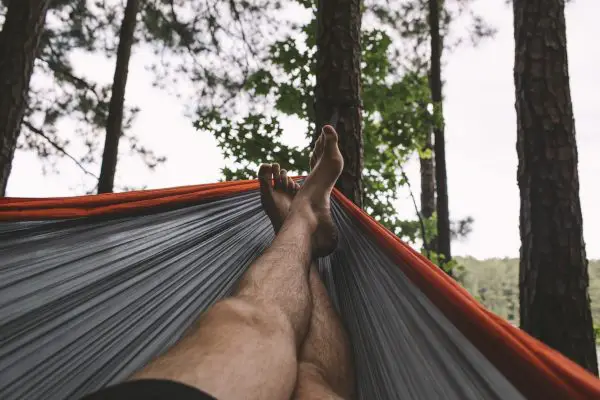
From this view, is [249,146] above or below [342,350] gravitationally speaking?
above

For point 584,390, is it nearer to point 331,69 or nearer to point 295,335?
point 295,335

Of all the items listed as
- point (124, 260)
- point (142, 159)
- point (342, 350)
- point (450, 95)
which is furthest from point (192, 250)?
point (450, 95)

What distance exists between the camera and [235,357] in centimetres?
57

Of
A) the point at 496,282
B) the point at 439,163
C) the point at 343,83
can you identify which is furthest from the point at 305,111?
the point at 496,282

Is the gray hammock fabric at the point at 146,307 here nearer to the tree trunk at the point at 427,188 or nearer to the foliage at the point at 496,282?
the tree trunk at the point at 427,188

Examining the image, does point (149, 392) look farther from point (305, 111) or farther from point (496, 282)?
point (496, 282)

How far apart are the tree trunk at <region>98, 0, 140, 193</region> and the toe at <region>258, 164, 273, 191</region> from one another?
234 centimetres

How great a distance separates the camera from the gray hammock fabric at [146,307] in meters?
0.72

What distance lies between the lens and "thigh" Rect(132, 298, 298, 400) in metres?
0.52

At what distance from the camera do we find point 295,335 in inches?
30.4

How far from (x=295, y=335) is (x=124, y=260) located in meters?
0.54

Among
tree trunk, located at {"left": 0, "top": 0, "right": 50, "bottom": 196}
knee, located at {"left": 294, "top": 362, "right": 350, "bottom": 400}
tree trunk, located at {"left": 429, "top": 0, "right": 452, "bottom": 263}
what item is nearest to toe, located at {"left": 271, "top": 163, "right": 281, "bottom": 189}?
knee, located at {"left": 294, "top": 362, "right": 350, "bottom": 400}

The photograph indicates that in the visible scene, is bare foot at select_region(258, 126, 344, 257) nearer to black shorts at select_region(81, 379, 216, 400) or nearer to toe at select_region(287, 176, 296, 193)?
toe at select_region(287, 176, 296, 193)

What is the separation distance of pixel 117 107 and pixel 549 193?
3310 millimetres
